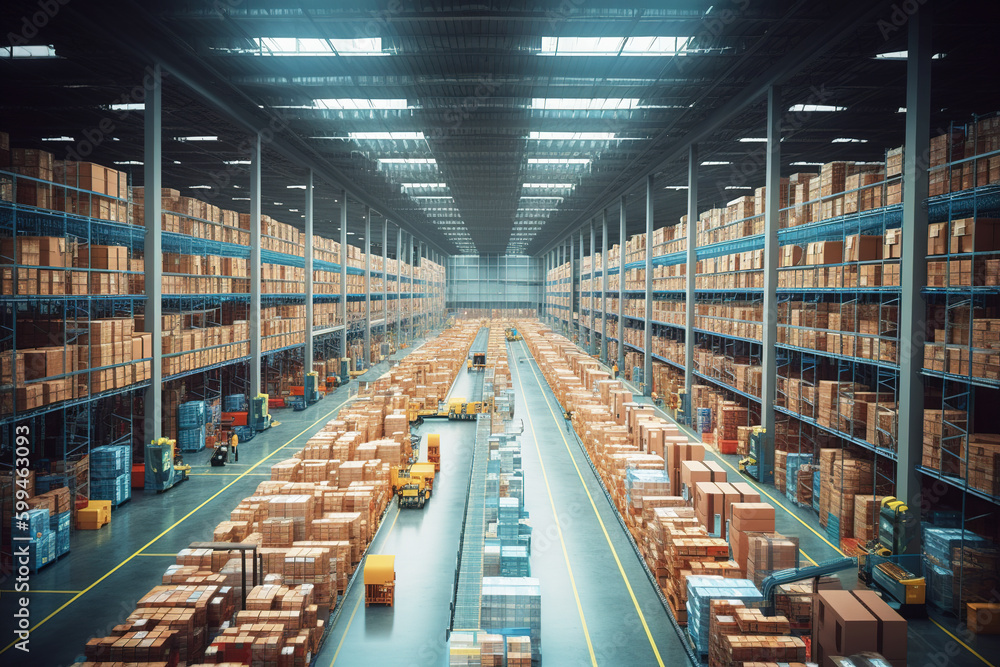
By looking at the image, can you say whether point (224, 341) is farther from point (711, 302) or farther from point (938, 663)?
point (938, 663)

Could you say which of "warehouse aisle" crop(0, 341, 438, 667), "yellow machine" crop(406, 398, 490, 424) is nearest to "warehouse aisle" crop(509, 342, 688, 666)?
"yellow machine" crop(406, 398, 490, 424)

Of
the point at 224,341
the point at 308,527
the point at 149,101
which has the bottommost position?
the point at 308,527

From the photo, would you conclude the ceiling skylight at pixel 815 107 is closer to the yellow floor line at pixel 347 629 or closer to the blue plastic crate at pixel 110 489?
the yellow floor line at pixel 347 629

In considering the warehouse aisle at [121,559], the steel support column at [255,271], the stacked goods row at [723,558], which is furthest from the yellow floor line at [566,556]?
the steel support column at [255,271]

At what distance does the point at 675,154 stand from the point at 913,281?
14.4 meters

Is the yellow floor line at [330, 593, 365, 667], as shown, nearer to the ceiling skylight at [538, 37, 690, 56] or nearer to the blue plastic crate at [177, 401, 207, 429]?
the blue plastic crate at [177, 401, 207, 429]

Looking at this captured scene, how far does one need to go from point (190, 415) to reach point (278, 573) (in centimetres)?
1047

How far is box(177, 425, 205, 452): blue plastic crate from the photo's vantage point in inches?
678

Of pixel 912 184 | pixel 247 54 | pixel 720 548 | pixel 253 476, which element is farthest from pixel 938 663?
pixel 247 54

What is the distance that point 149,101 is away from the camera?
13.7 m

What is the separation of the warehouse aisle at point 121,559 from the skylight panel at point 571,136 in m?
14.3

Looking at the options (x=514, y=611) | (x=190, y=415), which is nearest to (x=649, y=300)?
(x=190, y=415)

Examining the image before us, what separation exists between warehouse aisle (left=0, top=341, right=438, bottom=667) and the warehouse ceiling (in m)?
9.73

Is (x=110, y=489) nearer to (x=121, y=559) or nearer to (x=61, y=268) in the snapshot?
(x=121, y=559)
